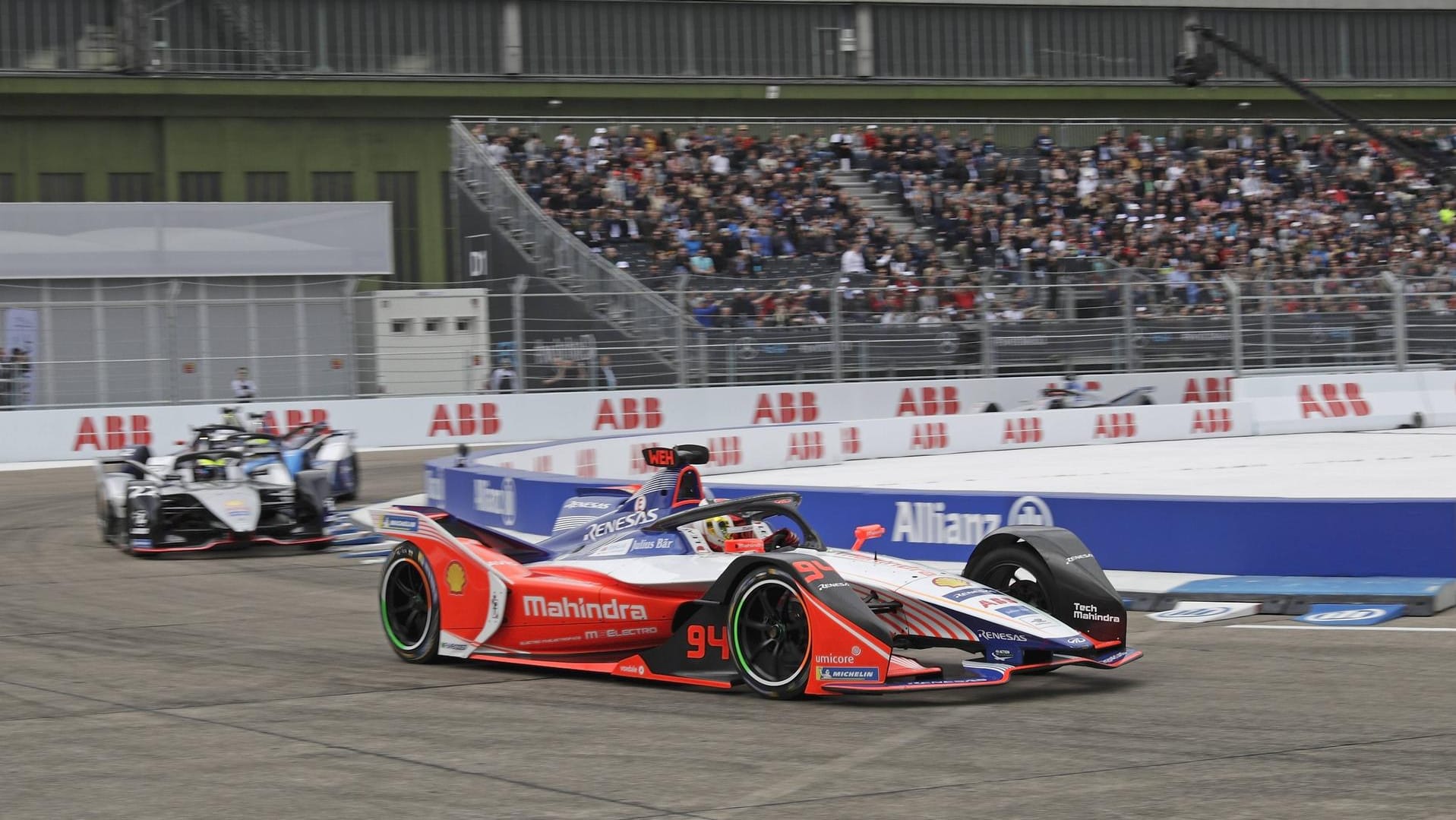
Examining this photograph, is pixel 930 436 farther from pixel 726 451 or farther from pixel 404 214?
pixel 404 214

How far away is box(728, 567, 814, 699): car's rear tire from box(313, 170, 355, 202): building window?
32.0 m

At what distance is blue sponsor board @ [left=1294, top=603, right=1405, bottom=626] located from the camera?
29.8ft

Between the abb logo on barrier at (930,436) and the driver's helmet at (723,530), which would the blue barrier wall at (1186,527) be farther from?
the abb logo on barrier at (930,436)

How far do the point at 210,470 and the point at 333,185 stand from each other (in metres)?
24.2

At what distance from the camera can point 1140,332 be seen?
2777 centimetres

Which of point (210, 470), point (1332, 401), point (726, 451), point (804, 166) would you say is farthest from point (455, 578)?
point (804, 166)

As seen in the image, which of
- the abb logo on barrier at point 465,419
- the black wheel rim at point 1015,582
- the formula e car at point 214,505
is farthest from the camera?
the abb logo on barrier at point 465,419

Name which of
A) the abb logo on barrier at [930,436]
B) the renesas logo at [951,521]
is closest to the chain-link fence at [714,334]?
the abb logo on barrier at [930,436]

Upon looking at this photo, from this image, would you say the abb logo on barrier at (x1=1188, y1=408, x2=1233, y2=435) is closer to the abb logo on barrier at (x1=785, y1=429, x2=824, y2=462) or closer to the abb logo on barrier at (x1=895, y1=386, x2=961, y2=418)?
the abb logo on barrier at (x1=895, y1=386, x2=961, y2=418)

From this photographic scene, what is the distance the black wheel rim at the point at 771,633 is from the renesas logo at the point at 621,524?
5.23 feet

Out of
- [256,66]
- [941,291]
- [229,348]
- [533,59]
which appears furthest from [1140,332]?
[256,66]

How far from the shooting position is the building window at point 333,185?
3766 centimetres

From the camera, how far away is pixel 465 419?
86.2ft

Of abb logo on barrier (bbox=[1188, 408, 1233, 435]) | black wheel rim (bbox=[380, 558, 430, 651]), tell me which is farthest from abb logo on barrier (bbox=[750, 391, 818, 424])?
black wheel rim (bbox=[380, 558, 430, 651])
